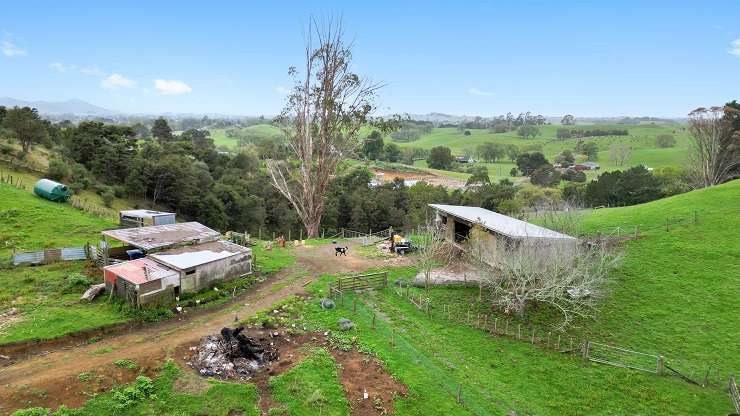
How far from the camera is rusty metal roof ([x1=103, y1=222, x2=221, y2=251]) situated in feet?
86.9

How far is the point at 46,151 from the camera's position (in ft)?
196

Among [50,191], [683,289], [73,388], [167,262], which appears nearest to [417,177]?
[50,191]

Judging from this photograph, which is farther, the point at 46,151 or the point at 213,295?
the point at 46,151

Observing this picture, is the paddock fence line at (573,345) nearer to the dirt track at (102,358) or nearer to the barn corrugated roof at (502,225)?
the barn corrugated roof at (502,225)

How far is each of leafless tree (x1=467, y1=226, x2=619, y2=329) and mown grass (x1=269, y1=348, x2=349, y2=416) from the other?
11.0 m

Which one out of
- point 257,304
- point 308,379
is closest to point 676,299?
point 308,379

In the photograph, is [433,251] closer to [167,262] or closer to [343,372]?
[343,372]

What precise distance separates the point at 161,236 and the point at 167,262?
4.91m

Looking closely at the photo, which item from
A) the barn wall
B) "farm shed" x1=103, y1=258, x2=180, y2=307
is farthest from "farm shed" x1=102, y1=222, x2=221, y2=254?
the barn wall

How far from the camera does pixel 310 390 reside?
1673cm

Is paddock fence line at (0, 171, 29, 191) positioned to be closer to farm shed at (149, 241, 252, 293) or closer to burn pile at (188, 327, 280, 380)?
farm shed at (149, 241, 252, 293)

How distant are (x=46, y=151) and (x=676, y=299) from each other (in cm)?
7222

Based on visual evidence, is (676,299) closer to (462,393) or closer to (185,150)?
(462,393)

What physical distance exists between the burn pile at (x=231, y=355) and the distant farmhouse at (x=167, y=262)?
187 inches
